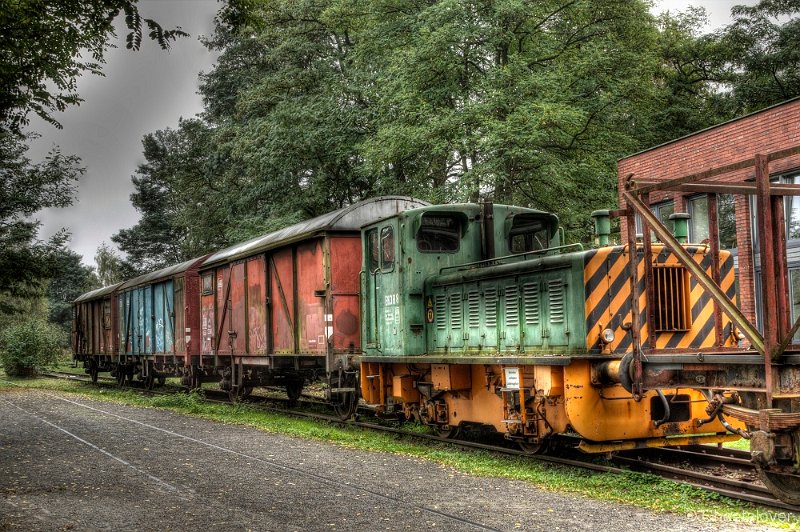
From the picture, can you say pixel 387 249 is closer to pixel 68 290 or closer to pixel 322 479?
pixel 322 479

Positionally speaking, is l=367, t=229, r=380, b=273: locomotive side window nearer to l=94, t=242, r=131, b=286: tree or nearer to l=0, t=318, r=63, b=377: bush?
l=0, t=318, r=63, b=377: bush

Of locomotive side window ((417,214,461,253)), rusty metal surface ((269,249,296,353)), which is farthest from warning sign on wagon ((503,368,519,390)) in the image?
rusty metal surface ((269,249,296,353))

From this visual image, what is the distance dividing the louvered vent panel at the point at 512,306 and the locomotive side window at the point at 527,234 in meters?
1.89

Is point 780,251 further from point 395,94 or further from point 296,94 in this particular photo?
point 296,94

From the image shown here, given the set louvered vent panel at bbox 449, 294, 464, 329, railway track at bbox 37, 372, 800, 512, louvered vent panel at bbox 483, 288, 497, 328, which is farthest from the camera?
louvered vent panel at bbox 449, 294, 464, 329

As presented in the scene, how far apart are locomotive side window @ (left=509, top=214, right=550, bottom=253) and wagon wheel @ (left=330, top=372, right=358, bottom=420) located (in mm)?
4113

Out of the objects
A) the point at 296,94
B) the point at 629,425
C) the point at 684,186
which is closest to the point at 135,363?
the point at 296,94

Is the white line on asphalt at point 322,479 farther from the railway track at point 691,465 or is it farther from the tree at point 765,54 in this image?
the tree at point 765,54

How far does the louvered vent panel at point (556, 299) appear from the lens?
954 cm

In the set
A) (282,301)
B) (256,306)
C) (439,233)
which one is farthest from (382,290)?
(256,306)

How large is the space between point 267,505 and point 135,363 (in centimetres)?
2250

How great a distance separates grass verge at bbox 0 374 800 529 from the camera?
7207 millimetres

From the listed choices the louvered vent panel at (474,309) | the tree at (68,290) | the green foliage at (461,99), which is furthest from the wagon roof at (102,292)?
the tree at (68,290)

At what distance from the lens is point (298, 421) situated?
620 inches
